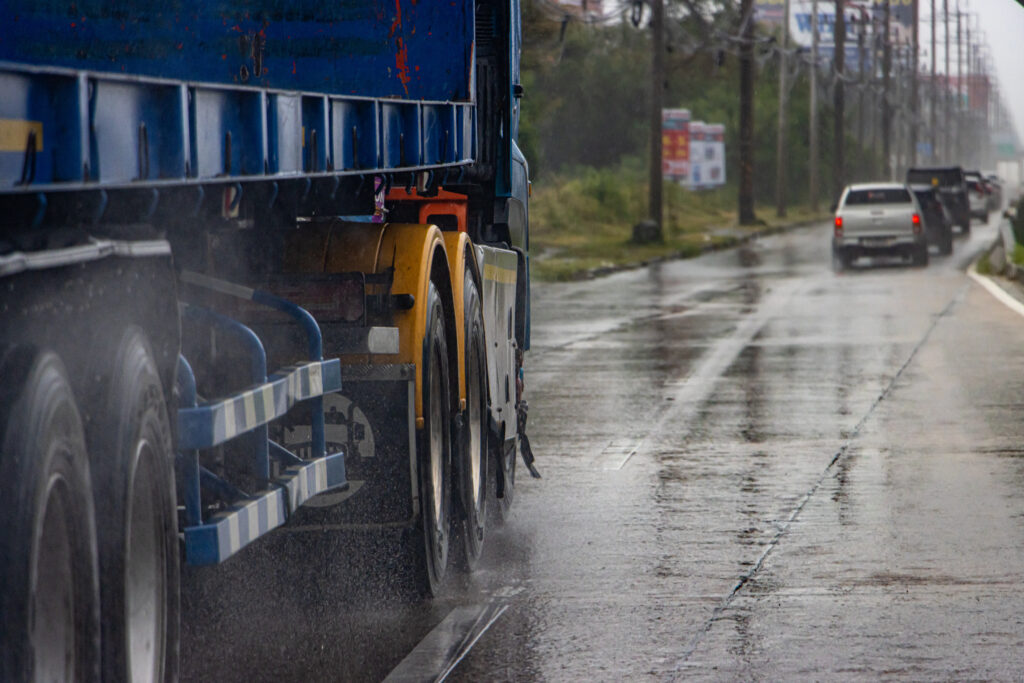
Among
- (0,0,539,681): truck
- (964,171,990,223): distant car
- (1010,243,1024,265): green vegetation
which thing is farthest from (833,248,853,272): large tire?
(964,171,990,223): distant car

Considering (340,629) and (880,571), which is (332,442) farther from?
(880,571)

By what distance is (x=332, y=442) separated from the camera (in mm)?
6859

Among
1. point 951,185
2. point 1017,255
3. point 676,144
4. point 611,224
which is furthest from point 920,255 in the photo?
point 676,144

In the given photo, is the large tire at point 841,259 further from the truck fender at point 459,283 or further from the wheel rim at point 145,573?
the wheel rim at point 145,573

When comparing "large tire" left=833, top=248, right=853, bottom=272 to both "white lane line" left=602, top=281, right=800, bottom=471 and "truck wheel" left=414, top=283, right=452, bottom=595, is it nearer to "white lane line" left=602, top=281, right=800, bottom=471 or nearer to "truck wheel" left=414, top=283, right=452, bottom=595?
"white lane line" left=602, top=281, right=800, bottom=471

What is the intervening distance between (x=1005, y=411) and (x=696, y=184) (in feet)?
202

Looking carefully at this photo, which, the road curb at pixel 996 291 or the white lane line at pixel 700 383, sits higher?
the white lane line at pixel 700 383

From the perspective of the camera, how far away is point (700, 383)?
603 inches

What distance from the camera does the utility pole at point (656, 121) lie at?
4428 cm

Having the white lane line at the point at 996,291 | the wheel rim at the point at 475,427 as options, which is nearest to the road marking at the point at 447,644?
the wheel rim at the point at 475,427

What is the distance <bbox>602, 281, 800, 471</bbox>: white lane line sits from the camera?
11297 mm

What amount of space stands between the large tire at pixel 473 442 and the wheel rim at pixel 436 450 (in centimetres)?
16

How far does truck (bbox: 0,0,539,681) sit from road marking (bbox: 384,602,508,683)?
0.29 meters

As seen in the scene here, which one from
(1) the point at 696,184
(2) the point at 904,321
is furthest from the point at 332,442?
(1) the point at 696,184
